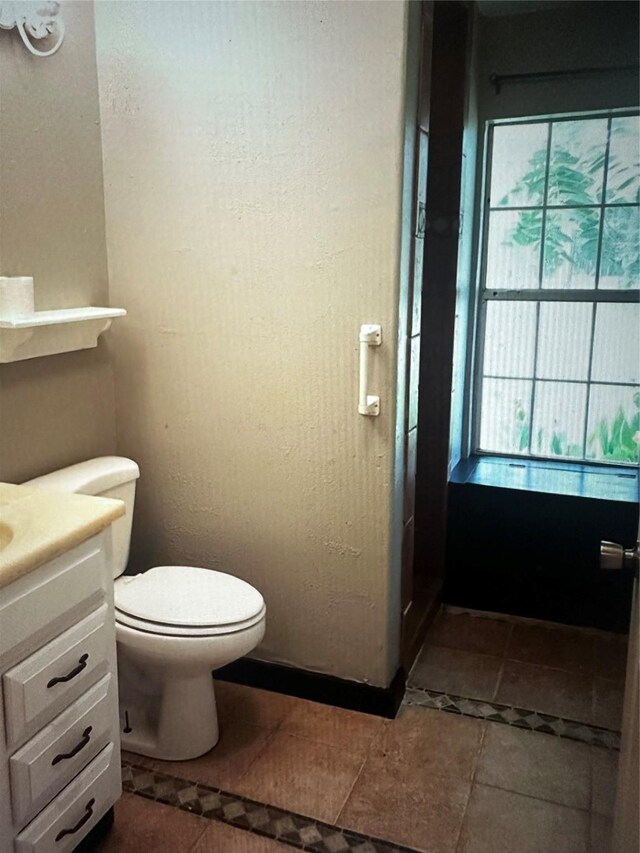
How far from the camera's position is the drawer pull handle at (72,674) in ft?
5.04

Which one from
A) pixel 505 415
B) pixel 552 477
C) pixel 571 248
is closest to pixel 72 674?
pixel 552 477

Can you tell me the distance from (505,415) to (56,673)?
7.06ft

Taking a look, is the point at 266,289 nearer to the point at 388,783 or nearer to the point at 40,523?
the point at 40,523

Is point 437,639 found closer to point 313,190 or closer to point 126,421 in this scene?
point 126,421

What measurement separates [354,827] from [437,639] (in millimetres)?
973

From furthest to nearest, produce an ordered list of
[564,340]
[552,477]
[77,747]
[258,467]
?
[564,340] → [552,477] → [258,467] → [77,747]

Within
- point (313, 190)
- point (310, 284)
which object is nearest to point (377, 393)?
point (310, 284)

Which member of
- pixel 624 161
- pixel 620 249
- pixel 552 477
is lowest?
pixel 552 477

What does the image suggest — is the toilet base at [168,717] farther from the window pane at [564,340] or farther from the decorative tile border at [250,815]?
the window pane at [564,340]

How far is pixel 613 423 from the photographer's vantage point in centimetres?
300

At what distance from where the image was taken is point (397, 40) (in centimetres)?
188

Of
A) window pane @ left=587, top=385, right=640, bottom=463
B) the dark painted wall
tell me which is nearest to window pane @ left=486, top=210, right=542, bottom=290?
window pane @ left=587, top=385, right=640, bottom=463

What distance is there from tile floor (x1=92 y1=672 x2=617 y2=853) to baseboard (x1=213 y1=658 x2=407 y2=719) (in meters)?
0.03

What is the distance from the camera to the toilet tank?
6.64 ft
